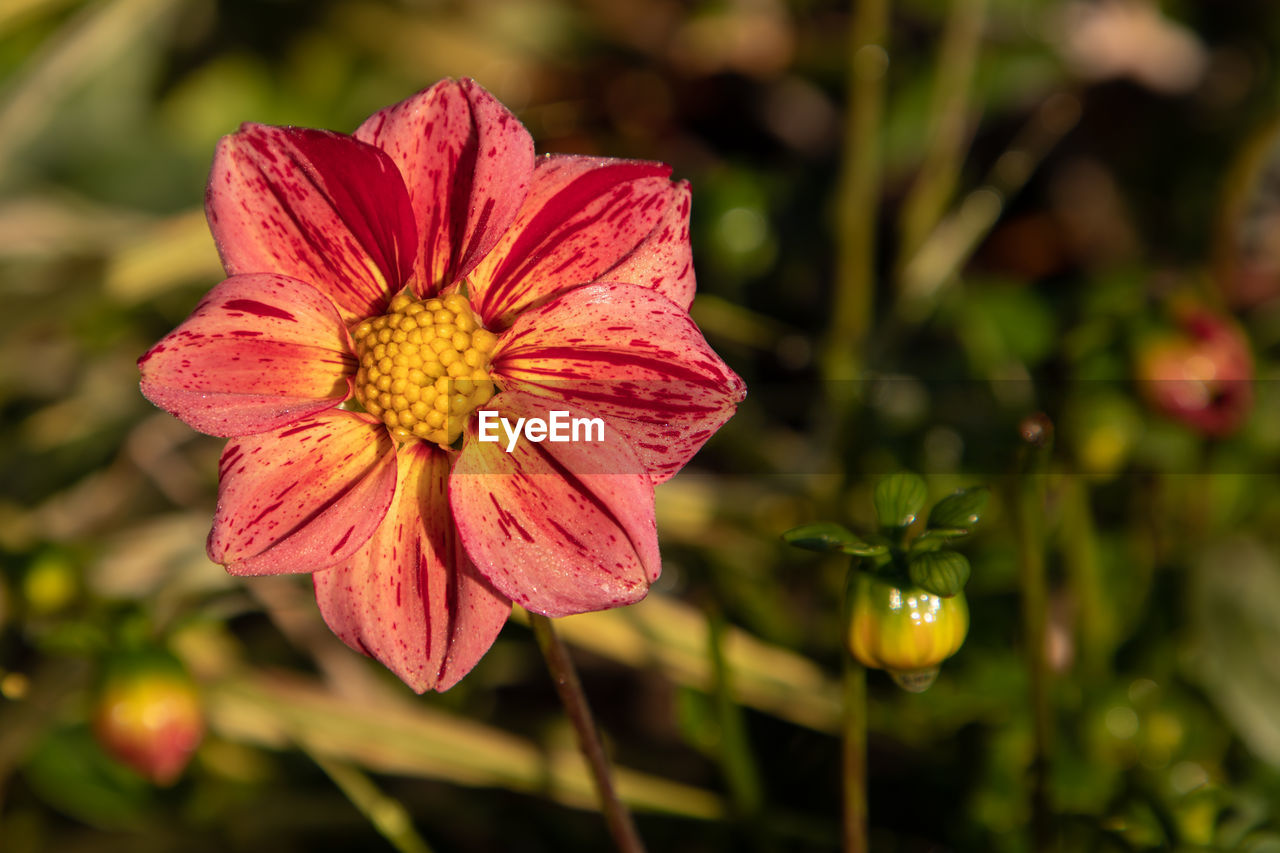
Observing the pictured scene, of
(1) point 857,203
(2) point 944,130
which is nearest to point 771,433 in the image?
(1) point 857,203

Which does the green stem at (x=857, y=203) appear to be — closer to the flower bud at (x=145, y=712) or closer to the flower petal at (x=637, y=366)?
the flower petal at (x=637, y=366)

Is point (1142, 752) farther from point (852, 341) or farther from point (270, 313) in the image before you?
point (270, 313)

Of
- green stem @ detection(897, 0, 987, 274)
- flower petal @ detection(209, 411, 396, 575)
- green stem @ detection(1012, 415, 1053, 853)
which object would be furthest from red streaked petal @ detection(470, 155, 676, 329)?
green stem @ detection(897, 0, 987, 274)

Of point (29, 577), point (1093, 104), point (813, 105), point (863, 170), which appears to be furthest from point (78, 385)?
point (1093, 104)

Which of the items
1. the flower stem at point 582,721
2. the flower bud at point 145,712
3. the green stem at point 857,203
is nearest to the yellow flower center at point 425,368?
the flower stem at point 582,721

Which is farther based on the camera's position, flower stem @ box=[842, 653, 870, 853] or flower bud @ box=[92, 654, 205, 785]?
flower bud @ box=[92, 654, 205, 785]

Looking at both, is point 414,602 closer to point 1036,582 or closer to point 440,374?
point 440,374

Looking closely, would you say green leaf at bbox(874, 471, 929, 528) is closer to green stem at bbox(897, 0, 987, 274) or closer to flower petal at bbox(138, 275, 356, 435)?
flower petal at bbox(138, 275, 356, 435)
